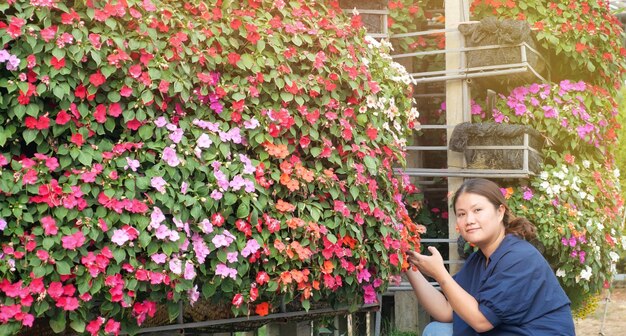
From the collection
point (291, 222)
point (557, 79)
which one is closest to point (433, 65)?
point (557, 79)

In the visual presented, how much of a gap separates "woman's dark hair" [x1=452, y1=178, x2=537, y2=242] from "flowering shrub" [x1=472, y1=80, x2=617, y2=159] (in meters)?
2.39

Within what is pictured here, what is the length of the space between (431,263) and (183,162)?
1206mm

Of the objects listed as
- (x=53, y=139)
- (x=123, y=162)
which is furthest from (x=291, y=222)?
(x=53, y=139)

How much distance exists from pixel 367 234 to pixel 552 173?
2.58 meters

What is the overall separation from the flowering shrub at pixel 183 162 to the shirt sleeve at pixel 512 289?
0.58 meters

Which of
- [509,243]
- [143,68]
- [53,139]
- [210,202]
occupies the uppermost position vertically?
[143,68]

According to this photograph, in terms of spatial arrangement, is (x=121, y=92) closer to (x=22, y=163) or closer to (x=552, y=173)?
(x=22, y=163)

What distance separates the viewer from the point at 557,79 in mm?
6418

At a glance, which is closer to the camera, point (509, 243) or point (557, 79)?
point (509, 243)

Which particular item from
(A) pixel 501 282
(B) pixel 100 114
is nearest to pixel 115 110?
(B) pixel 100 114

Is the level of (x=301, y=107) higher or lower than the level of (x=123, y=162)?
higher

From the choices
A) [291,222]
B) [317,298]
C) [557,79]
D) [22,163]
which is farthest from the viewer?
[557,79]

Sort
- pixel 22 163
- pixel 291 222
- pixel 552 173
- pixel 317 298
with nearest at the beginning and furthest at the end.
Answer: pixel 22 163 → pixel 291 222 → pixel 317 298 → pixel 552 173

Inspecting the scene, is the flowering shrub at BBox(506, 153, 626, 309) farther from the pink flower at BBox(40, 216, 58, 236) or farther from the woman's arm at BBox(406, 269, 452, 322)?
the pink flower at BBox(40, 216, 58, 236)
